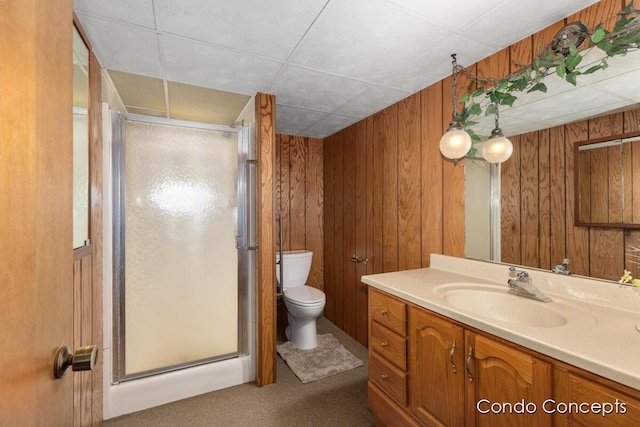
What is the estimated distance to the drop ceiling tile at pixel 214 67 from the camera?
150cm

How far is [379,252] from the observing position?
244cm

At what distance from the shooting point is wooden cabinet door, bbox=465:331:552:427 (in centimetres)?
88

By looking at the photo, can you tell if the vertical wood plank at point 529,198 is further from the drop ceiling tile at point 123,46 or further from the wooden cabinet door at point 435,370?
the drop ceiling tile at point 123,46

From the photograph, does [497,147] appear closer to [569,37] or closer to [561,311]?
[569,37]

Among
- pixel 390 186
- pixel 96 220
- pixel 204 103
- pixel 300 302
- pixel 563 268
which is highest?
pixel 204 103

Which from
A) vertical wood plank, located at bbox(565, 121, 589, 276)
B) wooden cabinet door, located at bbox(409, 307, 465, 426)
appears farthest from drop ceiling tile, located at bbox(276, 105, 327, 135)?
wooden cabinet door, located at bbox(409, 307, 465, 426)

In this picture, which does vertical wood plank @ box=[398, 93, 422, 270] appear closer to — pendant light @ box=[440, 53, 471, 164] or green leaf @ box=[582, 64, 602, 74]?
pendant light @ box=[440, 53, 471, 164]

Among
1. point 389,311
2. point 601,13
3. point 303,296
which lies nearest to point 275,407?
point 303,296

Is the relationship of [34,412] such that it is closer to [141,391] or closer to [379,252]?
[141,391]

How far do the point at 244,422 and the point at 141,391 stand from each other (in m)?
0.72

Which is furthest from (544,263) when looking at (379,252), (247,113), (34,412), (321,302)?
(247,113)

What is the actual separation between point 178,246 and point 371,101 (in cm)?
183

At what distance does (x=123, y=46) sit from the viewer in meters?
1.47

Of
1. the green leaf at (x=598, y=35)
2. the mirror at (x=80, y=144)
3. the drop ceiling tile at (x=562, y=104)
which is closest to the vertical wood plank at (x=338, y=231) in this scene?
the drop ceiling tile at (x=562, y=104)
